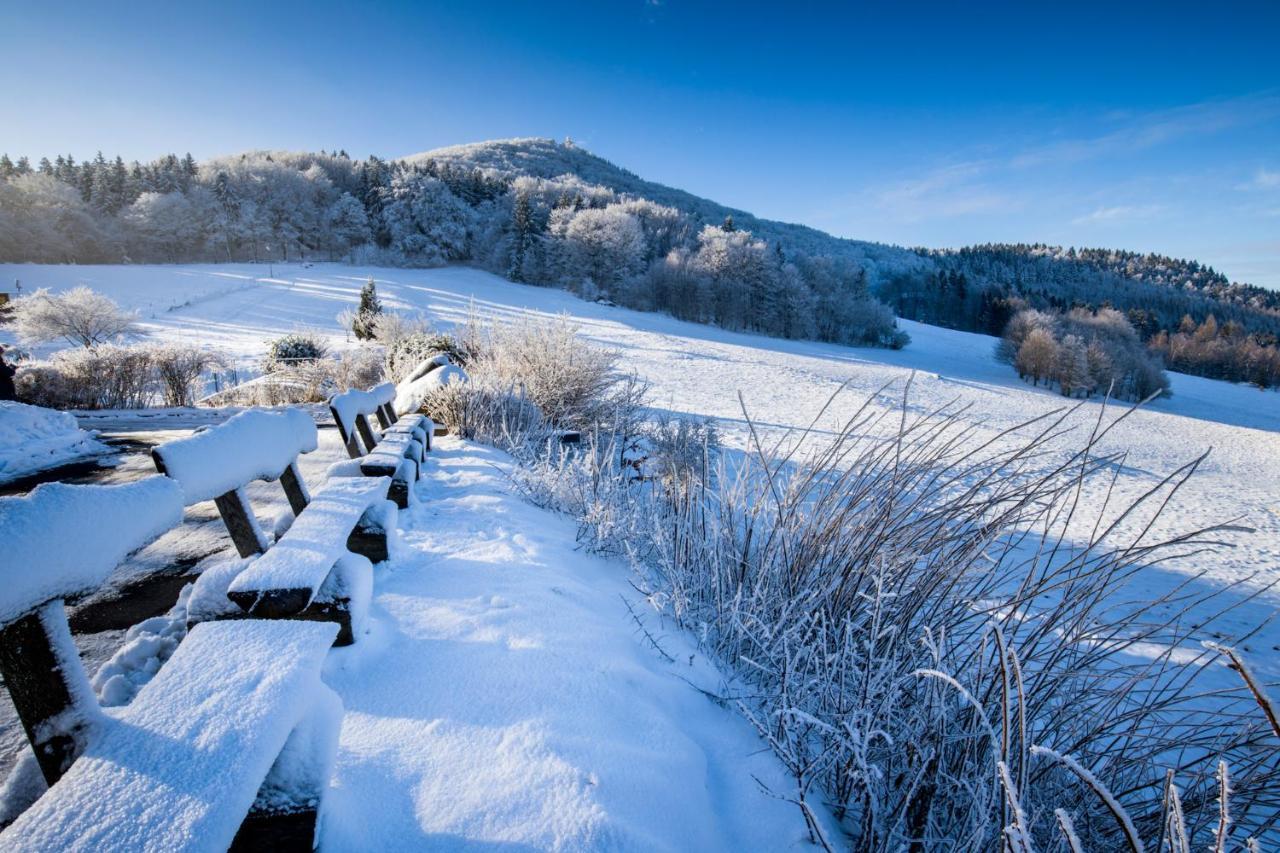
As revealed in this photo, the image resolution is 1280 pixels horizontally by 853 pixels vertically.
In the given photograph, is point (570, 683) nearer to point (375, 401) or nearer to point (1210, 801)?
point (1210, 801)

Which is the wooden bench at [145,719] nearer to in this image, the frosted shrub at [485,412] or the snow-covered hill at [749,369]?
the snow-covered hill at [749,369]

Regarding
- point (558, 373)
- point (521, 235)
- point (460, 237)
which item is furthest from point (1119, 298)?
point (558, 373)

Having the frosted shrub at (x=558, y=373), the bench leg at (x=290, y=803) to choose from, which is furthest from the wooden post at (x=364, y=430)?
the bench leg at (x=290, y=803)

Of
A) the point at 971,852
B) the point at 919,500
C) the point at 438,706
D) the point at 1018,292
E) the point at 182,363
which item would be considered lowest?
the point at 182,363

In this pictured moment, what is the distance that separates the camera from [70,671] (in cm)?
81

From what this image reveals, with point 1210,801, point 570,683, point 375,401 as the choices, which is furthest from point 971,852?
point 375,401

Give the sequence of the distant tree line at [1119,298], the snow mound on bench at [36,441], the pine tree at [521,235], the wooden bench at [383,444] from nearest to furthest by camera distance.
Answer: the wooden bench at [383,444] → the snow mound on bench at [36,441] → the pine tree at [521,235] → the distant tree line at [1119,298]

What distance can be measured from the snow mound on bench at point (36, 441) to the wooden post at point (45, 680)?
4.18m

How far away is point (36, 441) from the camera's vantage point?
403 centimetres

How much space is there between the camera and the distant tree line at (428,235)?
1436 inches

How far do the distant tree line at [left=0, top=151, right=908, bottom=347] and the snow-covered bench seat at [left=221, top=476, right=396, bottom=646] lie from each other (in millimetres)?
36461

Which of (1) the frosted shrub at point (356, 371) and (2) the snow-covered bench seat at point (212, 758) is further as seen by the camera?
(1) the frosted shrub at point (356, 371)

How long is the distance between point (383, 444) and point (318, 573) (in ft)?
5.91

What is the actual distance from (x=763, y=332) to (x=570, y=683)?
37245 mm
